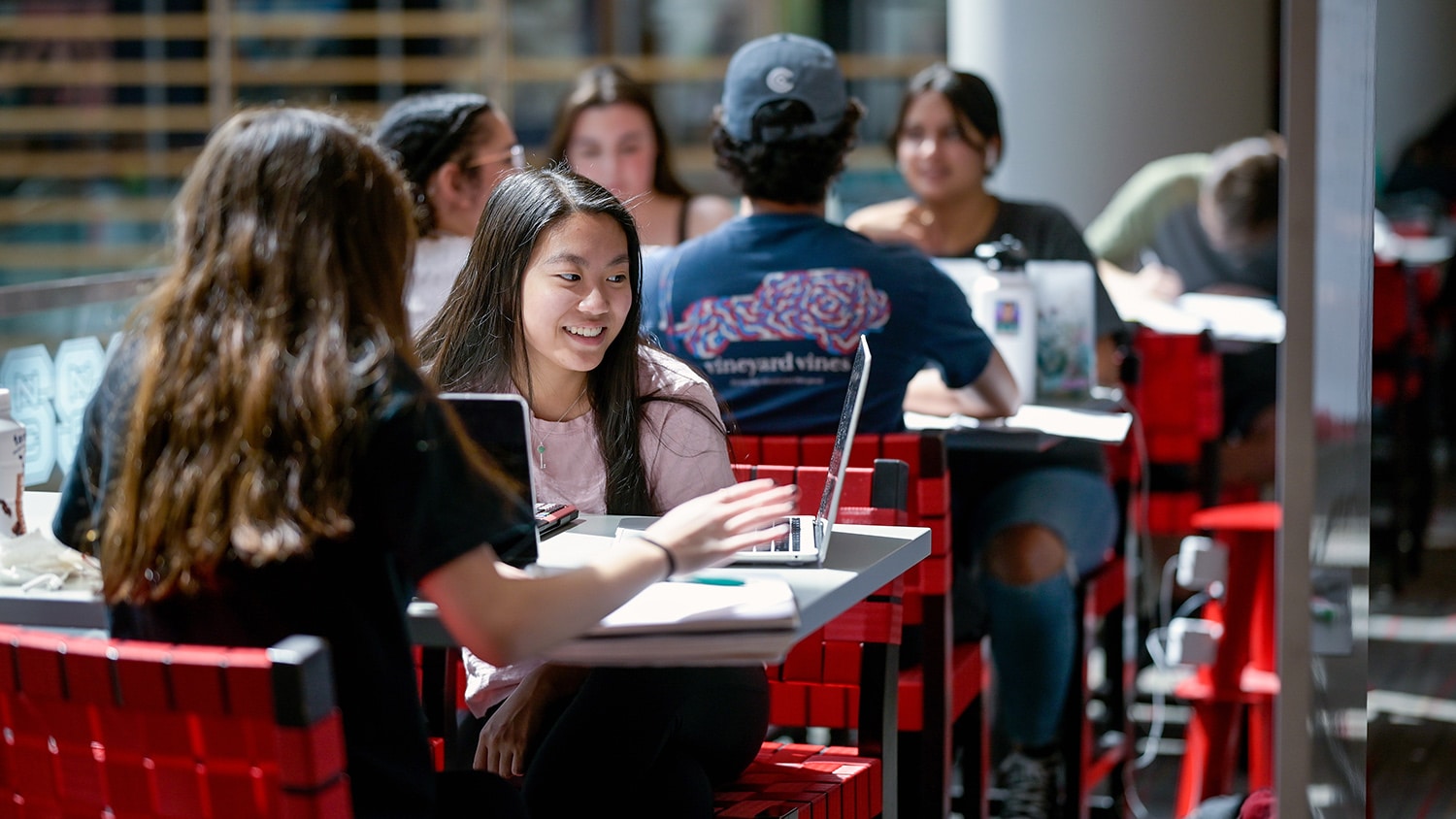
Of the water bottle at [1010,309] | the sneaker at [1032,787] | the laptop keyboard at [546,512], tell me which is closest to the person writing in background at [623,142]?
the water bottle at [1010,309]

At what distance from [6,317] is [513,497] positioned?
202cm

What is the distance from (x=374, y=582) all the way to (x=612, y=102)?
263cm

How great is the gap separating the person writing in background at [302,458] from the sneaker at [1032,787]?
1.60 m

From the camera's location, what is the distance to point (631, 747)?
5.42ft

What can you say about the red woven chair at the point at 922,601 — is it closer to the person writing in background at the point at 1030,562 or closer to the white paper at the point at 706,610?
the person writing in background at the point at 1030,562

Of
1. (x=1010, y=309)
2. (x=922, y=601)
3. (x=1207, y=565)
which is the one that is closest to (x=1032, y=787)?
(x=1207, y=565)

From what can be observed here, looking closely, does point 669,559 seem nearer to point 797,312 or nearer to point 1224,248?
point 797,312

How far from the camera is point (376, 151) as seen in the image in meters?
1.34

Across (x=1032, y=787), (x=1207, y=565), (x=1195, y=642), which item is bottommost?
(x=1032, y=787)

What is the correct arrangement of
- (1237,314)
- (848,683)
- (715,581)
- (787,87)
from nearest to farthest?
(715,581) < (848,683) < (787,87) < (1237,314)

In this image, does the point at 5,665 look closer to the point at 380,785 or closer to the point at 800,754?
the point at 380,785

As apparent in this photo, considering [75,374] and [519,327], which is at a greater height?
[519,327]

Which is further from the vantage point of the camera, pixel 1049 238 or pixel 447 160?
pixel 1049 238

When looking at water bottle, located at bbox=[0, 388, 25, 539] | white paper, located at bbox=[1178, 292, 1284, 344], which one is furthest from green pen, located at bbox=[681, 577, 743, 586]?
white paper, located at bbox=[1178, 292, 1284, 344]
